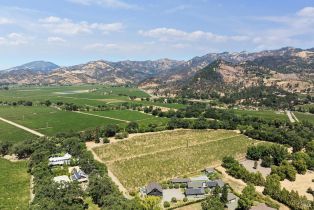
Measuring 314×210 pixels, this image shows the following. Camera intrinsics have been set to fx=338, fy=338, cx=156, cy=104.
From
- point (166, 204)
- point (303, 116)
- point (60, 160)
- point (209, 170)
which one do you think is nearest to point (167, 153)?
point (209, 170)

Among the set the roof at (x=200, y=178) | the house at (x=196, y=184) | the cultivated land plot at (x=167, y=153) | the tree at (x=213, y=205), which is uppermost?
the tree at (x=213, y=205)

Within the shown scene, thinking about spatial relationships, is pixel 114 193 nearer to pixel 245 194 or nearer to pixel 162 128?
pixel 245 194

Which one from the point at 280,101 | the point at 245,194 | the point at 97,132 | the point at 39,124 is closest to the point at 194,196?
the point at 245,194

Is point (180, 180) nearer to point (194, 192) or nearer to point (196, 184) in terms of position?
point (196, 184)

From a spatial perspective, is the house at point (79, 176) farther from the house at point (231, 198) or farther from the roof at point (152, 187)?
the house at point (231, 198)

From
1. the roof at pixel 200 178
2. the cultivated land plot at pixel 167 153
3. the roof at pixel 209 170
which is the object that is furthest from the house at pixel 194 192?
the roof at pixel 209 170

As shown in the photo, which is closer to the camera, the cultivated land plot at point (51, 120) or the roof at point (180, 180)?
the roof at point (180, 180)

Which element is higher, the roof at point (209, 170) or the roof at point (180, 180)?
the roof at point (180, 180)
